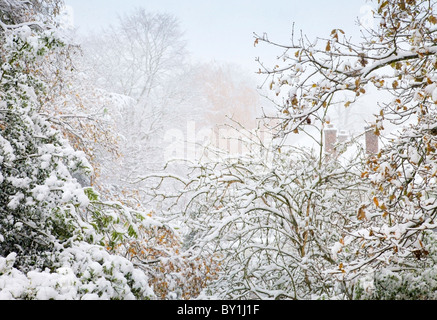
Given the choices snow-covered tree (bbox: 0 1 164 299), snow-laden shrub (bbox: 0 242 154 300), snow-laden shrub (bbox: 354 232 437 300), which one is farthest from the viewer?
snow-laden shrub (bbox: 354 232 437 300)

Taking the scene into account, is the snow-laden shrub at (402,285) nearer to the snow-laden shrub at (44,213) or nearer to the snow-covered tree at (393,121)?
the snow-covered tree at (393,121)

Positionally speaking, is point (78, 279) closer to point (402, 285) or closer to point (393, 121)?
point (402, 285)

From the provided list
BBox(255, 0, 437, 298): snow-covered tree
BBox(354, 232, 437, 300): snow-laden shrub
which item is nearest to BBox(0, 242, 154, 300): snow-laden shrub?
BBox(255, 0, 437, 298): snow-covered tree

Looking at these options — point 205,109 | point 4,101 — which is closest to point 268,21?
point 4,101

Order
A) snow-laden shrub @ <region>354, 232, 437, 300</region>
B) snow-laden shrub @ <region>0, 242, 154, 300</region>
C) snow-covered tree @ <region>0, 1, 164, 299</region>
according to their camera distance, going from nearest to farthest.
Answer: snow-laden shrub @ <region>0, 242, 154, 300</region> → snow-covered tree @ <region>0, 1, 164, 299</region> → snow-laden shrub @ <region>354, 232, 437, 300</region>

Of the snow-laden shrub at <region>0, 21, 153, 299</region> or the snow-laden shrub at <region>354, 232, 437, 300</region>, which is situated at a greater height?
the snow-laden shrub at <region>0, 21, 153, 299</region>

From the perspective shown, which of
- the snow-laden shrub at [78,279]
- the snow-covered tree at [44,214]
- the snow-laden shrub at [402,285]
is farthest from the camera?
the snow-laden shrub at [402,285]

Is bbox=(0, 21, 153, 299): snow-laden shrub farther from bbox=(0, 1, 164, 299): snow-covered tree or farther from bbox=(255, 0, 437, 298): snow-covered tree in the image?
bbox=(255, 0, 437, 298): snow-covered tree

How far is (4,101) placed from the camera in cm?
334

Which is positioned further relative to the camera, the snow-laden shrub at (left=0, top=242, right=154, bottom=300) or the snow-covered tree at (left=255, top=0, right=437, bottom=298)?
the snow-covered tree at (left=255, top=0, right=437, bottom=298)

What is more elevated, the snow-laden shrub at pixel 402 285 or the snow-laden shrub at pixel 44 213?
the snow-laden shrub at pixel 44 213

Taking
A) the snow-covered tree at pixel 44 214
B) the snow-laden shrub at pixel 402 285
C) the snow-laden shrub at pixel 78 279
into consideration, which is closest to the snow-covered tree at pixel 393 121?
the snow-laden shrub at pixel 402 285

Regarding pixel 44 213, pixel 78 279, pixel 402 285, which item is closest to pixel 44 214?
A: pixel 44 213
